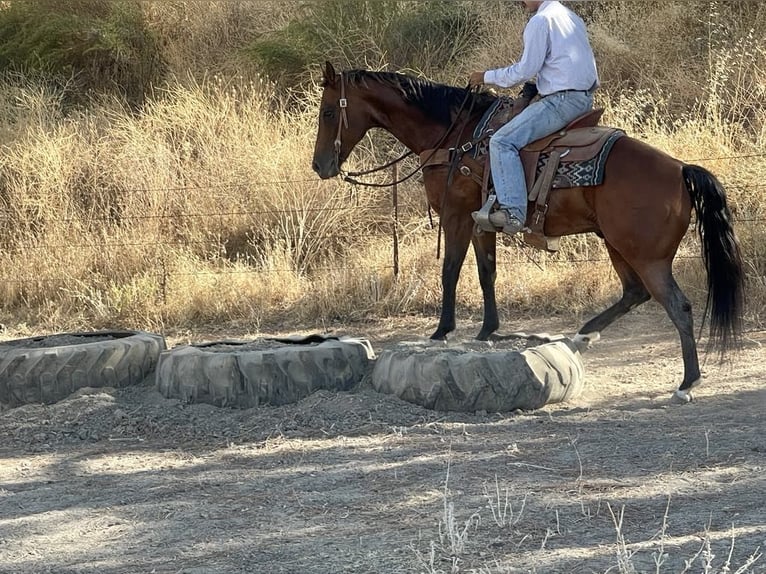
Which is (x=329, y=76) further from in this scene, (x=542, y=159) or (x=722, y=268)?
(x=722, y=268)

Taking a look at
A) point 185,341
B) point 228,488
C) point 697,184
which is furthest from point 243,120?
point 228,488

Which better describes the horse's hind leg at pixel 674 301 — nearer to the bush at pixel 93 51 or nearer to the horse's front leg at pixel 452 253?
the horse's front leg at pixel 452 253

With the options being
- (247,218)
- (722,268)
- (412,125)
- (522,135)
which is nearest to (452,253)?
(412,125)

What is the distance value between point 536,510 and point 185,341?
6.05 meters

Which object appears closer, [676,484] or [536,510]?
[536,510]

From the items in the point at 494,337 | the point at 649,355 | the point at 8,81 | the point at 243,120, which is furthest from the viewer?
the point at 8,81

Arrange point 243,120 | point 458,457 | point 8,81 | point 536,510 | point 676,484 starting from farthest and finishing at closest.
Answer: point 8,81
point 243,120
point 458,457
point 676,484
point 536,510

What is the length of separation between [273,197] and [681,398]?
24.5 feet

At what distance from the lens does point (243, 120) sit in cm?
1550

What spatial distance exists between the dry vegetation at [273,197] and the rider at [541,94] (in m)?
3.37

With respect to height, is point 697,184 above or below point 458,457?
above

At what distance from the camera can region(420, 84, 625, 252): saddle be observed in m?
7.21

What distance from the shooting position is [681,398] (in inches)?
274

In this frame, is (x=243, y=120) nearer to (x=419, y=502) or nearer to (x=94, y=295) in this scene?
(x=94, y=295)
